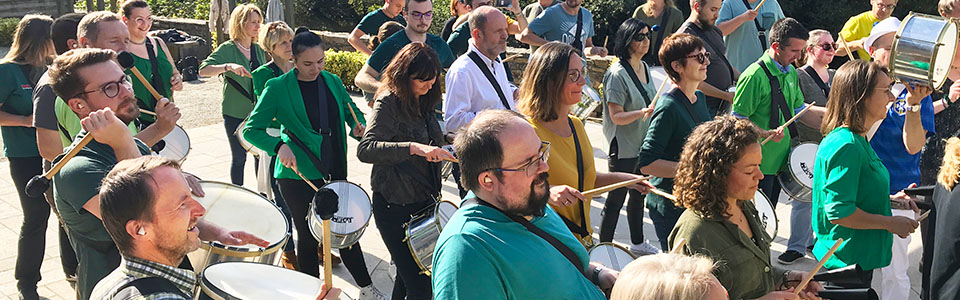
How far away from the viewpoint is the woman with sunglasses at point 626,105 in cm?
560

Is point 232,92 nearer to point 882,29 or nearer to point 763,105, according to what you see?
point 763,105

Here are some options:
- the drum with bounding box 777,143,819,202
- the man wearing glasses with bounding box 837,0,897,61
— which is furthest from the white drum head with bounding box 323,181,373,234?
the man wearing glasses with bounding box 837,0,897,61

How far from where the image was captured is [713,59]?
21.7 ft

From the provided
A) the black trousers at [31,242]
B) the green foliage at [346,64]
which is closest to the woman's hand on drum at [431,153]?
the black trousers at [31,242]

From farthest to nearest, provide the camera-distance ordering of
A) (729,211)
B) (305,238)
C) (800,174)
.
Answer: (800,174) → (305,238) → (729,211)

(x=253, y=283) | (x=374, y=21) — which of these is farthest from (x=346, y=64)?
(x=253, y=283)

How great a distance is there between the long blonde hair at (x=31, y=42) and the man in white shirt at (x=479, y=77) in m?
2.57

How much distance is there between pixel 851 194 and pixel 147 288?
2984 millimetres

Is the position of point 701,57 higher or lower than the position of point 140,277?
higher

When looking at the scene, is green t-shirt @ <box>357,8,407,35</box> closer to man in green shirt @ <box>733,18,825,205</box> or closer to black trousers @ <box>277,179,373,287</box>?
black trousers @ <box>277,179,373,287</box>

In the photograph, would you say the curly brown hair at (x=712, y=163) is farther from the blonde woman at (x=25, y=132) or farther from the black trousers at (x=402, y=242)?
the blonde woman at (x=25, y=132)

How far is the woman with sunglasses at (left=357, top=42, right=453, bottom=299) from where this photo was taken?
432 cm

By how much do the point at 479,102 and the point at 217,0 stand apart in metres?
11.3

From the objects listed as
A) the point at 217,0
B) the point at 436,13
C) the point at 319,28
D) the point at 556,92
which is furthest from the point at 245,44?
the point at 319,28
